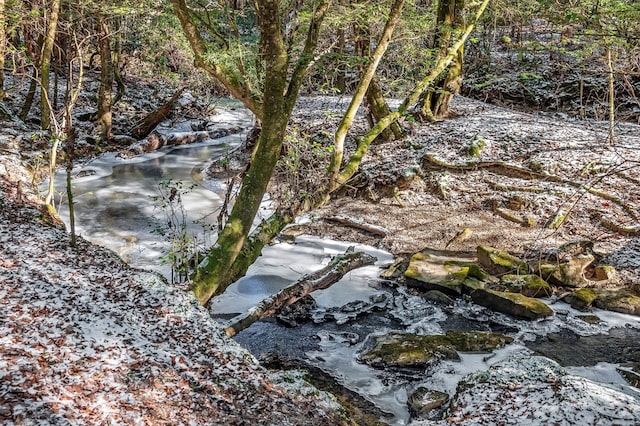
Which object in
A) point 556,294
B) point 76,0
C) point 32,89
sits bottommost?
point 556,294

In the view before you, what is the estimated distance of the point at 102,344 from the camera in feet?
14.0

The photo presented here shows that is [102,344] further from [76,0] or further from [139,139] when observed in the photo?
[139,139]

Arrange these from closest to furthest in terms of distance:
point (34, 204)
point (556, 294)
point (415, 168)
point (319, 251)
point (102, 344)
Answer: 1. point (102, 344)
2. point (556, 294)
3. point (34, 204)
4. point (319, 251)
5. point (415, 168)

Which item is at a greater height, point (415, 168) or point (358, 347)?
point (415, 168)

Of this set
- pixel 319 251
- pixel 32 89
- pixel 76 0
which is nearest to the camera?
pixel 319 251

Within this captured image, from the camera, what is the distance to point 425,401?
5301mm

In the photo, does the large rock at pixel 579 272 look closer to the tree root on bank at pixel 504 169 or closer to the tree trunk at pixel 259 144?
the tree root on bank at pixel 504 169

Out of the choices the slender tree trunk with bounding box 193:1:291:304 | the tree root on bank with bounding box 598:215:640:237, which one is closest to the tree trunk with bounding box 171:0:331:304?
the slender tree trunk with bounding box 193:1:291:304

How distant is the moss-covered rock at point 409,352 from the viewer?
6.12 metres

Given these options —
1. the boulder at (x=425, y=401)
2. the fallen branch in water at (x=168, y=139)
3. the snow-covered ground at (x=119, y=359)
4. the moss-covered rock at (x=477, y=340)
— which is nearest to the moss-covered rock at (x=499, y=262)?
the moss-covered rock at (x=477, y=340)

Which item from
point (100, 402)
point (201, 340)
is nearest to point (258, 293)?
point (201, 340)

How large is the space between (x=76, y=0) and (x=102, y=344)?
13388 mm

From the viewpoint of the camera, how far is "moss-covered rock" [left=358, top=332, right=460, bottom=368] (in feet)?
20.1

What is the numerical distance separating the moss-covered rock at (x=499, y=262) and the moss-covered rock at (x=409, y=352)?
2.53 meters
